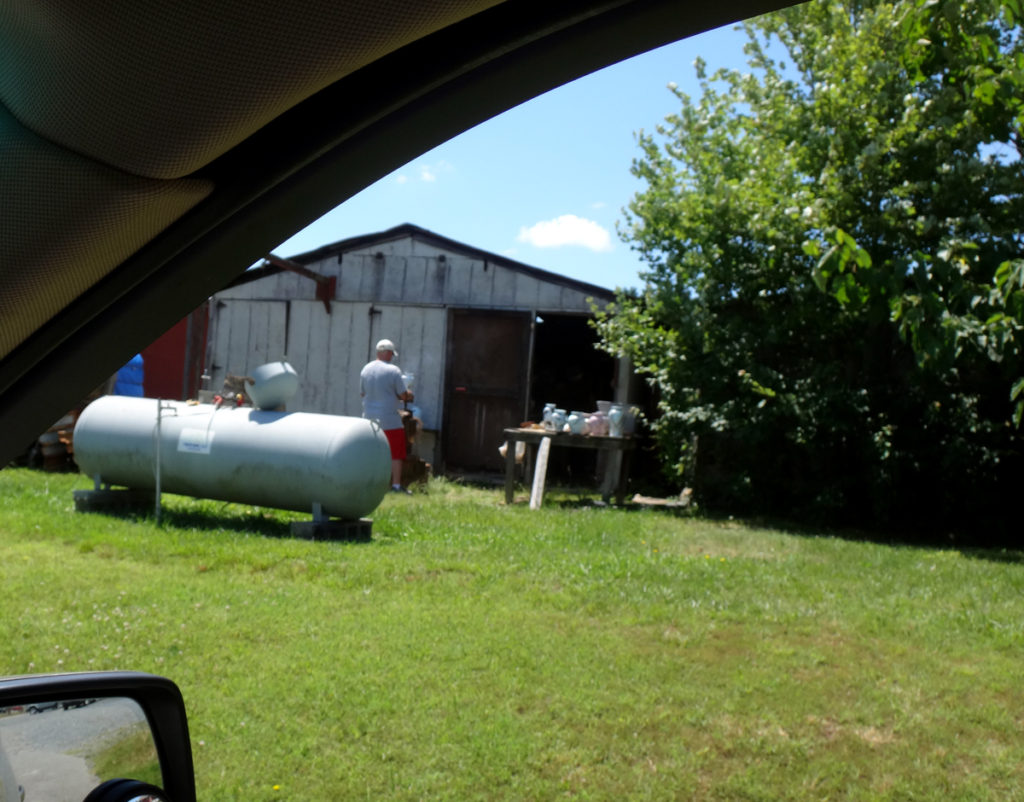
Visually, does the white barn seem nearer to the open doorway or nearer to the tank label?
the open doorway

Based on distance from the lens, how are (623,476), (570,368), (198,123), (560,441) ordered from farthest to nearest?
(570,368) < (623,476) < (560,441) < (198,123)

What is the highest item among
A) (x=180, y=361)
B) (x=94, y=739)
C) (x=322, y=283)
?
(x=322, y=283)

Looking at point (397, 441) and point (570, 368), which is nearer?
point (397, 441)

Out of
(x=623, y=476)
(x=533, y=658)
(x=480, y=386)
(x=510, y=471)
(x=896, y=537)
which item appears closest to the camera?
(x=533, y=658)

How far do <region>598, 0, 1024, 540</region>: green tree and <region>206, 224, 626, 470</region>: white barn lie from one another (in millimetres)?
2646

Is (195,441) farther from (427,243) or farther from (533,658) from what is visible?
(427,243)

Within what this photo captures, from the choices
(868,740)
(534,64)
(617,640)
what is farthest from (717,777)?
(534,64)

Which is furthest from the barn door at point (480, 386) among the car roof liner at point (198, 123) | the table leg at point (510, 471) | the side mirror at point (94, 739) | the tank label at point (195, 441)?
the car roof liner at point (198, 123)

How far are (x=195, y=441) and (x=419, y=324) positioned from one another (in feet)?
24.7

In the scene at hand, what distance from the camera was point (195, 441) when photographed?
8.55 m

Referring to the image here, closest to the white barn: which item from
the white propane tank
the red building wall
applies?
the red building wall

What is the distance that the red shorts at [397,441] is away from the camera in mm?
11523

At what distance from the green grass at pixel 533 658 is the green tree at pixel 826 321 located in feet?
10.1

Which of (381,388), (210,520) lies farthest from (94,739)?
(381,388)
